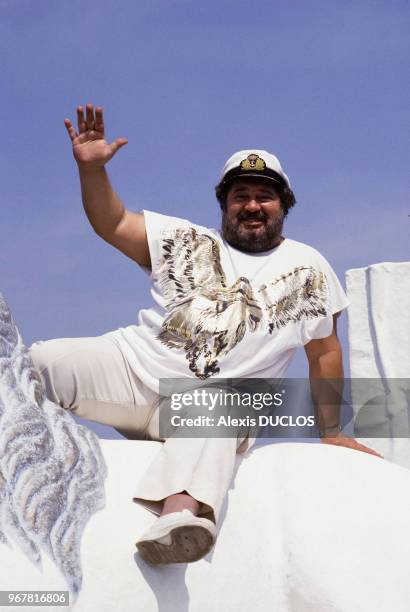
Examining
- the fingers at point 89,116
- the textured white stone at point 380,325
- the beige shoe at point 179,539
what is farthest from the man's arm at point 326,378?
the textured white stone at point 380,325

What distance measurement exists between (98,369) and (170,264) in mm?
502

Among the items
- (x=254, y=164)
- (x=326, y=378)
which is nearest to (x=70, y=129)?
(x=254, y=164)

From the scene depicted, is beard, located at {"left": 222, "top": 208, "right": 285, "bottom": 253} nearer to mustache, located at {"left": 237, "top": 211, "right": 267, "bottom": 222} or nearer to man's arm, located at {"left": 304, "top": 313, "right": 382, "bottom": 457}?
mustache, located at {"left": 237, "top": 211, "right": 267, "bottom": 222}

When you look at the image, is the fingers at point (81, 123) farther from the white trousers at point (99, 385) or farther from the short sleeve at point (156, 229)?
the white trousers at point (99, 385)

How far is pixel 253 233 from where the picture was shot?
12.3 feet

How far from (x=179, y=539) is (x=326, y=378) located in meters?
1.20

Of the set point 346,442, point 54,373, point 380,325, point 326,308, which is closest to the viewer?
point 54,373

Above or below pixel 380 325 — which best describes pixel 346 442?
below

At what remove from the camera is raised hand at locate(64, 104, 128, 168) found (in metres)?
3.49

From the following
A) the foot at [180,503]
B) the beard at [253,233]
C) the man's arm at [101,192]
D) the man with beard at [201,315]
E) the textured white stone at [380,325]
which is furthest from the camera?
the textured white stone at [380,325]

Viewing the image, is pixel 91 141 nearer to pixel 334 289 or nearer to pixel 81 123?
pixel 81 123

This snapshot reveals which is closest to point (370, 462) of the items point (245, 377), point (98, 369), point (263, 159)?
point (245, 377)

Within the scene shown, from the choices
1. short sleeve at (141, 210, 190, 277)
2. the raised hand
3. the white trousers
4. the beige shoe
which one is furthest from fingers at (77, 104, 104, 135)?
the beige shoe

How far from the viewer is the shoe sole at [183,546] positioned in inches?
107
